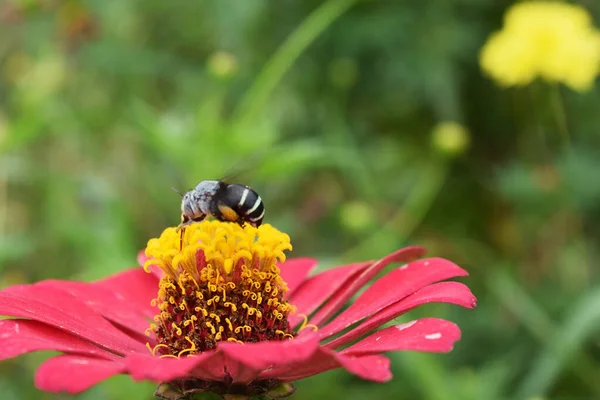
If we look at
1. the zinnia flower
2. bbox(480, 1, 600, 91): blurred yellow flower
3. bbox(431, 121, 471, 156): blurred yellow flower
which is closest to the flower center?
the zinnia flower

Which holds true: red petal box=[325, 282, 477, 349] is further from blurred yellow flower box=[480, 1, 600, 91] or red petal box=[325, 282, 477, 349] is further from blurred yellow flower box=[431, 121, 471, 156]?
blurred yellow flower box=[480, 1, 600, 91]

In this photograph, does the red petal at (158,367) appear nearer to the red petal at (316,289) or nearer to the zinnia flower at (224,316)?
the zinnia flower at (224,316)

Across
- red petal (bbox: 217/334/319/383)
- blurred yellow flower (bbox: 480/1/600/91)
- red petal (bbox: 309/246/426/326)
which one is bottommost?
red petal (bbox: 217/334/319/383)

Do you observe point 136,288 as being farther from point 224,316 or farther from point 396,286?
point 396,286

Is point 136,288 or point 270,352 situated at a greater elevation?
point 136,288

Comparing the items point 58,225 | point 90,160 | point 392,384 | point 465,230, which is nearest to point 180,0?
point 90,160

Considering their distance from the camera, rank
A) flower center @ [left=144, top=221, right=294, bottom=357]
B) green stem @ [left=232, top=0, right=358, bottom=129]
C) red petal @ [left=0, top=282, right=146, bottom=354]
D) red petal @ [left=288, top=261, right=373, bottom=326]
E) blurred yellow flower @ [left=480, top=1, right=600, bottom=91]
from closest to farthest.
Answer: red petal @ [left=0, top=282, right=146, bottom=354]
flower center @ [left=144, top=221, right=294, bottom=357]
red petal @ [left=288, top=261, right=373, bottom=326]
green stem @ [left=232, top=0, right=358, bottom=129]
blurred yellow flower @ [left=480, top=1, right=600, bottom=91]

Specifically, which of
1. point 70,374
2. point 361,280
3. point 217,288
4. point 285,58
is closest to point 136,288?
point 217,288
